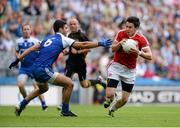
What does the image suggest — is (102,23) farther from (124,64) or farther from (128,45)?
(128,45)

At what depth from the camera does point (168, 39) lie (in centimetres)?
3169

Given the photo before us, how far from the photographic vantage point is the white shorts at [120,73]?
16750 mm

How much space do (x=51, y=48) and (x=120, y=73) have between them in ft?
5.70

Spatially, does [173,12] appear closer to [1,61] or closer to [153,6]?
[153,6]

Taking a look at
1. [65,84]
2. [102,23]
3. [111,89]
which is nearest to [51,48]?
[65,84]

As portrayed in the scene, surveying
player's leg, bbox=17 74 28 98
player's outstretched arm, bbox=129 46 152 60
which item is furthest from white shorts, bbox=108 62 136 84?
player's leg, bbox=17 74 28 98

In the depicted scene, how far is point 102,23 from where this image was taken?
3144cm

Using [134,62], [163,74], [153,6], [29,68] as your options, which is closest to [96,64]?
[163,74]

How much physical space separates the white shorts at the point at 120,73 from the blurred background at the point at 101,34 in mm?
9738

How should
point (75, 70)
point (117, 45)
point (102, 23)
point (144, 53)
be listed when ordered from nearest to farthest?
1. point (144, 53)
2. point (117, 45)
3. point (75, 70)
4. point (102, 23)

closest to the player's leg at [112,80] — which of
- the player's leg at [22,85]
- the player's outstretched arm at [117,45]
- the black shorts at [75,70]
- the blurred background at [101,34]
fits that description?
the player's outstretched arm at [117,45]

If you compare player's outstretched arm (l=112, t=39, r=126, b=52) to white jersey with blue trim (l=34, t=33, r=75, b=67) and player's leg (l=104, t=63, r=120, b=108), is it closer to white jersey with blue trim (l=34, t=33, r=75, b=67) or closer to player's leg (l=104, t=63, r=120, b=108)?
player's leg (l=104, t=63, r=120, b=108)

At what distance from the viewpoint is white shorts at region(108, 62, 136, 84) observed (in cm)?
1675

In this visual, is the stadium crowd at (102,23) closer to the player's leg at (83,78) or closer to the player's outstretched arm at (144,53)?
the player's leg at (83,78)
